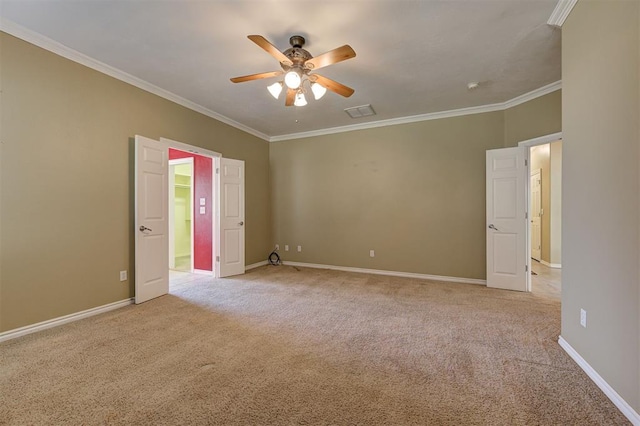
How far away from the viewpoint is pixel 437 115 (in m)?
4.66

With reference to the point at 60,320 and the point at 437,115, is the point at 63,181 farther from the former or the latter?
the point at 437,115

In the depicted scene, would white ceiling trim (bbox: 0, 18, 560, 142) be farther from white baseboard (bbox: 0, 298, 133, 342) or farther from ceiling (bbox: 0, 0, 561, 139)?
white baseboard (bbox: 0, 298, 133, 342)

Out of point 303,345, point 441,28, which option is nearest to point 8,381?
point 303,345

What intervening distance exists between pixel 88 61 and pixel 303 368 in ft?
12.9

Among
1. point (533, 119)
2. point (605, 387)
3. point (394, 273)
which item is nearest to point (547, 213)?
point (533, 119)

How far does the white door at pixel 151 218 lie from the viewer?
3441 mm

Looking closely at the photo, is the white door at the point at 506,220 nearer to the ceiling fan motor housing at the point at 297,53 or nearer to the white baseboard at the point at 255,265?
the ceiling fan motor housing at the point at 297,53

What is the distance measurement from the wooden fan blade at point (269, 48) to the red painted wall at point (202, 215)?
10.3 feet

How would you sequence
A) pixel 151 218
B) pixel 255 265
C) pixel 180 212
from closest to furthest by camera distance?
pixel 151 218, pixel 255 265, pixel 180 212

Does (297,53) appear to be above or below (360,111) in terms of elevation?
below

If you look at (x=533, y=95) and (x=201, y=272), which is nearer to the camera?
(x=533, y=95)

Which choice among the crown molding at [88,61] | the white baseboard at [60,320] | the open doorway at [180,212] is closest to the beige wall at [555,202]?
the crown molding at [88,61]

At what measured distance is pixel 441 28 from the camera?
247 cm

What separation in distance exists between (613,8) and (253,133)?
16.9 feet
